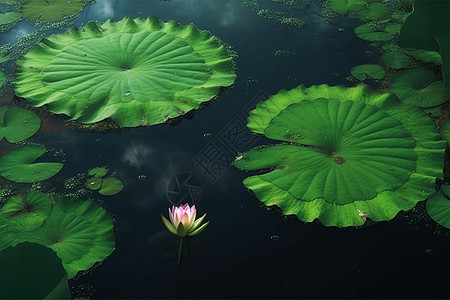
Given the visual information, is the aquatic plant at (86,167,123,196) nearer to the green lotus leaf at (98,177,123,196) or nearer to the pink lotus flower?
the green lotus leaf at (98,177,123,196)

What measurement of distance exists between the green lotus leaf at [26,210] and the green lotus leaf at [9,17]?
7.60 feet

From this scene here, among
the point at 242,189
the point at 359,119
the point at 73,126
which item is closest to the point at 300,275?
the point at 242,189

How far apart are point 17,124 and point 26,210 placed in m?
0.84

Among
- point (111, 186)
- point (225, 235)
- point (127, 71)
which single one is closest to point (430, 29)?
point (225, 235)

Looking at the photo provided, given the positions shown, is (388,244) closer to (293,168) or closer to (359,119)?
(293,168)

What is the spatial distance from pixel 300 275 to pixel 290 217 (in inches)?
14.2

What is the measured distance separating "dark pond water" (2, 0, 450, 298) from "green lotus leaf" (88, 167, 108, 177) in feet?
0.14

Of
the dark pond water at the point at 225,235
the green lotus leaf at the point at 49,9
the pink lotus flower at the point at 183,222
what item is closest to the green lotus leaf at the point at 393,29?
the dark pond water at the point at 225,235

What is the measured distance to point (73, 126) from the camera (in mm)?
3188

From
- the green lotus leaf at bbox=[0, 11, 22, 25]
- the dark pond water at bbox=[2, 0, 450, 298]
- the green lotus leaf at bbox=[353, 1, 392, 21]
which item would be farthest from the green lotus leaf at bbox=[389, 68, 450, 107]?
the green lotus leaf at bbox=[0, 11, 22, 25]

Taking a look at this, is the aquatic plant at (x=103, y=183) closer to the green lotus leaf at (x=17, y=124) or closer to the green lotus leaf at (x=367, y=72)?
the green lotus leaf at (x=17, y=124)

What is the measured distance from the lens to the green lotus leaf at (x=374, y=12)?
13.8 feet

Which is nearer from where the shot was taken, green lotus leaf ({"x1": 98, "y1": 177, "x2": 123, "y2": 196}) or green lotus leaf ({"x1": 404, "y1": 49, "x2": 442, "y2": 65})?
green lotus leaf ({"x1": 98, "y1": 177, "x2": 123, "y2": 196})

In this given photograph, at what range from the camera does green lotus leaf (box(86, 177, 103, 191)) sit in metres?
2.75
